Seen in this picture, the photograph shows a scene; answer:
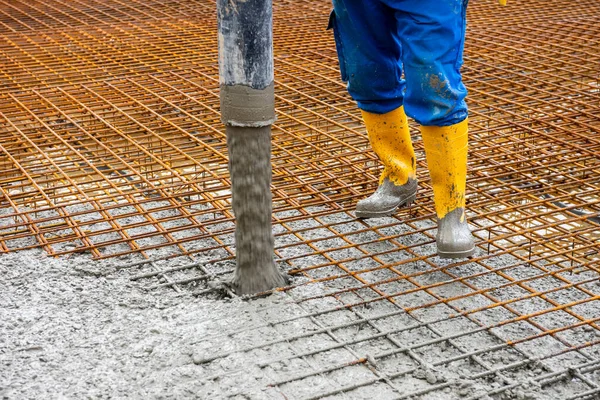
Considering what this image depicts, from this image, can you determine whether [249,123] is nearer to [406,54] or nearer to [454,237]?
[406,54]

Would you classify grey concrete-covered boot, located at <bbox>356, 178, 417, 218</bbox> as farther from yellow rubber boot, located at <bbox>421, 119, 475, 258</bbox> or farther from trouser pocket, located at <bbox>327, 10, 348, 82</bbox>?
trouser pocket, located at <bbox>327, 10, 348, 82</bbox>

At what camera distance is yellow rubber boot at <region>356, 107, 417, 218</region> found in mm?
2783

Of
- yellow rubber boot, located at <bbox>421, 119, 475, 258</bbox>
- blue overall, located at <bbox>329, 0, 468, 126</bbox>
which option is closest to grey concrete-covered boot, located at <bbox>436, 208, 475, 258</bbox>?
yellow rubber boot, located at <bbox>421, 119, 475, 258</bbox>

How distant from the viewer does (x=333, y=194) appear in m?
3.16

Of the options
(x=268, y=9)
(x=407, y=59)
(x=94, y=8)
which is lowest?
(x=94, y=8)

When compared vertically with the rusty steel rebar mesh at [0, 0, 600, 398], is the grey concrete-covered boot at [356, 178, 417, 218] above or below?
above

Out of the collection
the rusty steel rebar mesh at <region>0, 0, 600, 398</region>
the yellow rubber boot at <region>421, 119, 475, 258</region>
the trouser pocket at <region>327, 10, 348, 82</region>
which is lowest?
the rusty steel rebar mesh at <region>0, 0, 600, 398</region>

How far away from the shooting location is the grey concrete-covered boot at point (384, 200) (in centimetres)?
285

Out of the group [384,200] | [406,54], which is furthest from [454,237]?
[406,54]

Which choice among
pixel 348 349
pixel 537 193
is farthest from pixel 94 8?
pixel 348 349

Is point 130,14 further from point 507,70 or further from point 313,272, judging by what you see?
point 313,272

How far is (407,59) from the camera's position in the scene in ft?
8.02

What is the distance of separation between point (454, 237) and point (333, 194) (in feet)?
2.35

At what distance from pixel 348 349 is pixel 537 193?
51.6 inches
